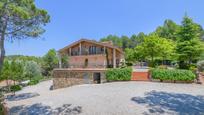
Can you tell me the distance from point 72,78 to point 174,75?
48.2 ft

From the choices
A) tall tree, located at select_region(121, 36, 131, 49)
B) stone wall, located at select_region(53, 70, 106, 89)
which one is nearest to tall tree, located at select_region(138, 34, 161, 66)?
stone wall, located at select_region(53, 70, 106, 89)

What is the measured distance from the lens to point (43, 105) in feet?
64.8

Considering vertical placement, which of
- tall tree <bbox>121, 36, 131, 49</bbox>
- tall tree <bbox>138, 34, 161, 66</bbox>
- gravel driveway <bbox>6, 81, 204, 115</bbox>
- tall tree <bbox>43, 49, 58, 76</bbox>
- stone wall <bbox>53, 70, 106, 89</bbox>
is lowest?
gravel driveway <bbox>6, 81, 204, 115</bbox>

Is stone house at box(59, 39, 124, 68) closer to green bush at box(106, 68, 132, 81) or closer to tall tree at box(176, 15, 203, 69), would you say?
green bush at box(106, 68, 132, 81)

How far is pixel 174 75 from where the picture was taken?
26.5 meters

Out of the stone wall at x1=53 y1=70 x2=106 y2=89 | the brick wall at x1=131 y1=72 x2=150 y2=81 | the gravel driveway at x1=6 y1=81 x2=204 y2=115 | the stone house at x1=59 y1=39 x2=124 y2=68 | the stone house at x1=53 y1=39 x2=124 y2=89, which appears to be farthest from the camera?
the stone house at x1=59 y1=39 x2=124 y2=68

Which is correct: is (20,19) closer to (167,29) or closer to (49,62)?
(49,62)

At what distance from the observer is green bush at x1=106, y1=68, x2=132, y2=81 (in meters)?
28.3

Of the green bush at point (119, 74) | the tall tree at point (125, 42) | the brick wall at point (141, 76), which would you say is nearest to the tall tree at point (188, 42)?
the brick wall at point (141, 76)

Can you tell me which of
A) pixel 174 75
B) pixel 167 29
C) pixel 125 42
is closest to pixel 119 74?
pixel 174 75

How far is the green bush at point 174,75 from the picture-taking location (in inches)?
1019

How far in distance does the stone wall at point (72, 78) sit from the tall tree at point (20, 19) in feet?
45.0

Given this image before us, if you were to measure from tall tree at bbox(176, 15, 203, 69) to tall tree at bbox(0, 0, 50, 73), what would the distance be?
2158 cm

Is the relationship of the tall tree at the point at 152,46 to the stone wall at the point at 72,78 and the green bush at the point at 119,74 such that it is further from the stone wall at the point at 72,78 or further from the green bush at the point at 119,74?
the stone wall at the point at 72,78
